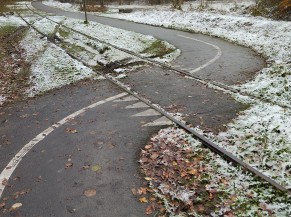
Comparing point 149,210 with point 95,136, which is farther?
point 95,136

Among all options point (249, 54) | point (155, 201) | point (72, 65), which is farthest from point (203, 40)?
point (155, 201)

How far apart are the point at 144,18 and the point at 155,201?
26.2m

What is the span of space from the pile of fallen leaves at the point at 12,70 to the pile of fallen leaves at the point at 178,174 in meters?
6.00

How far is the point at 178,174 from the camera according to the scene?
549 cm

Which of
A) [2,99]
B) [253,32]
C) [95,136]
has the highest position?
[253,32]

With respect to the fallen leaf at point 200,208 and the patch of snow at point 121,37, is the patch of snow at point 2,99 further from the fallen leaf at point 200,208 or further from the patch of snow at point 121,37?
the fallen leaf at point 200,208

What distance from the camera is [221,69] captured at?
37.7ft

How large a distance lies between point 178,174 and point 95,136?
233 cm

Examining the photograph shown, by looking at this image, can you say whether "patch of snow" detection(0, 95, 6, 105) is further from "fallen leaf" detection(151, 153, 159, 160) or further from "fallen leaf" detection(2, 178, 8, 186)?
"fallen leaf" detection(151, 153, 159, 160)

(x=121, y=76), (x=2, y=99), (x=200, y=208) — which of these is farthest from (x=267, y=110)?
(x=2, y=99)

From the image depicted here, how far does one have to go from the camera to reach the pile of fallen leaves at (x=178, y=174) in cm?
477

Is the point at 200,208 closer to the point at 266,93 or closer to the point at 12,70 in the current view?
the point at 266,93

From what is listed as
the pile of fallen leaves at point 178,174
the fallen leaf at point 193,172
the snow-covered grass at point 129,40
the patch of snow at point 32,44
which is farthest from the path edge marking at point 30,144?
the patch of snow at point 32,44

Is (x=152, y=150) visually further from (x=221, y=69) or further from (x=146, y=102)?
(x=221, y=69)
